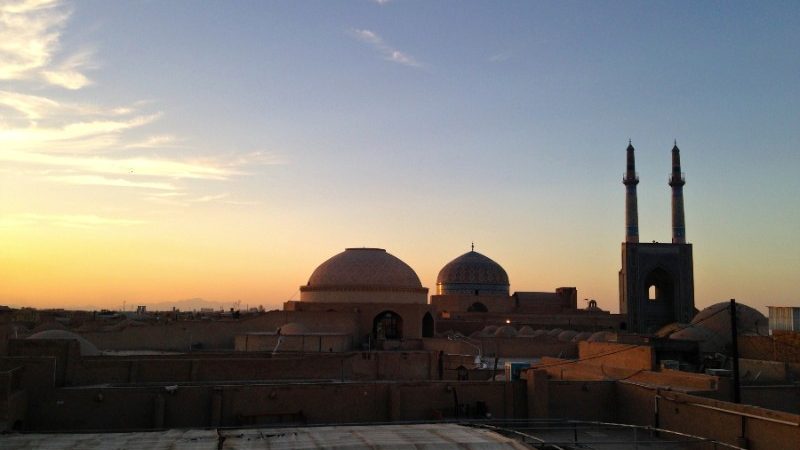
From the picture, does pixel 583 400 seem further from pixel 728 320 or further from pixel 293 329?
pixel 728 320

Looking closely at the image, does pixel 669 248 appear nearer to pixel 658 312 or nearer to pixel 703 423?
pixel 658 312

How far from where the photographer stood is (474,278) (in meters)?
52.1

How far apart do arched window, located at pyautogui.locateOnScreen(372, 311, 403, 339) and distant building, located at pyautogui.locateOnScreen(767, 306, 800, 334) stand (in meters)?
18.1

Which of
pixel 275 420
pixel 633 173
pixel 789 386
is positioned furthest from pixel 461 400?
pixel 633 173

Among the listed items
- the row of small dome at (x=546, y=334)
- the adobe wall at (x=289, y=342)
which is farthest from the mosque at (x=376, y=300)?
the row of small dome at (x=546, y=334)

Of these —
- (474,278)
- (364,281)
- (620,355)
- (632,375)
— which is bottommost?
(632,375)

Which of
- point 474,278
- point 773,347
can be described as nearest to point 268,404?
point 773,347

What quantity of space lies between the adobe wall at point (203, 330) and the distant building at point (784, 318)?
18.0m

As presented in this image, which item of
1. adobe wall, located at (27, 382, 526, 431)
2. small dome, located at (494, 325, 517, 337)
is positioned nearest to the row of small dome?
small dome, located at (494, 325, 517, 337)

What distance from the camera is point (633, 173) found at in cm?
4541

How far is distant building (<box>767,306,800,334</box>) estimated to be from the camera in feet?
71.7

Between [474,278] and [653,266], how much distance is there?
41.1 feet

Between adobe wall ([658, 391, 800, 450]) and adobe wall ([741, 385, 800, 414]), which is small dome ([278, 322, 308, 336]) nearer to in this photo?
adobe wall ([741, 385, 800, 414])

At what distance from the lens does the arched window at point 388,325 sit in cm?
3653
